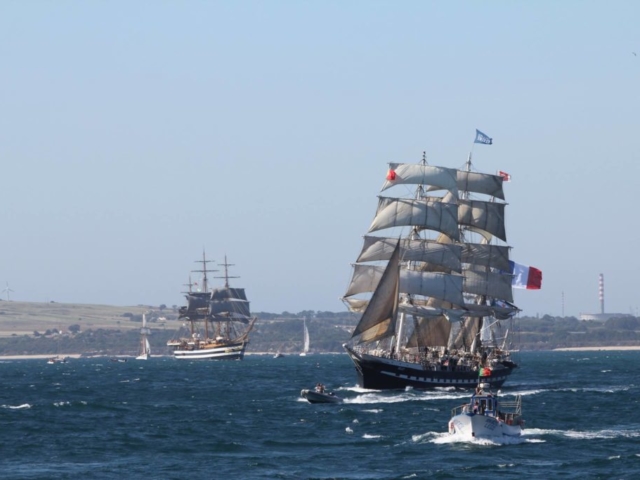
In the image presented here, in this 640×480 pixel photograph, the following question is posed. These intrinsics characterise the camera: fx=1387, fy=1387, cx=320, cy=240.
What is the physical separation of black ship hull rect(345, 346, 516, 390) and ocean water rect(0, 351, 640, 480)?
2.28 meters

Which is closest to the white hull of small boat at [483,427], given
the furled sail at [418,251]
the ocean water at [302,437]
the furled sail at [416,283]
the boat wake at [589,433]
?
the ocean water at [302,437]

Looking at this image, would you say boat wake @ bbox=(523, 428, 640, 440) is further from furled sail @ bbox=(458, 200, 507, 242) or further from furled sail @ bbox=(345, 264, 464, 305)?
furled sail @ bbox=(458, 200, 507, 242)

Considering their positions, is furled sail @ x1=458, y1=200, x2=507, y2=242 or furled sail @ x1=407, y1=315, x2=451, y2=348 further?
furled sail @ x1=458, y1=200, x2=507, y2=242

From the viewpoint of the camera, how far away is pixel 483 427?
69875mm

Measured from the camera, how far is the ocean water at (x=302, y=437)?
6341 centimetres

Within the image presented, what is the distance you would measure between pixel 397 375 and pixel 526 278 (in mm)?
34213

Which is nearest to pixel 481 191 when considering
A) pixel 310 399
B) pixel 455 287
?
pixel 455 287

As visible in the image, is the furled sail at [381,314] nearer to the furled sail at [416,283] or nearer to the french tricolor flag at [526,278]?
the furled sail at [416,283]

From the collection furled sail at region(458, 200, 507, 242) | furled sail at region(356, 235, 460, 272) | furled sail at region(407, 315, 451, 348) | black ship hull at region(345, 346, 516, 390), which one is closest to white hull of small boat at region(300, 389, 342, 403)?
black ship hull at region(345, 346, 516, 390)

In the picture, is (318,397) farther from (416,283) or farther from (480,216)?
(480,216)

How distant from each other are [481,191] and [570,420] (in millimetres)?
60510

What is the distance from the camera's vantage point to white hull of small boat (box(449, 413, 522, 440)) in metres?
69.7

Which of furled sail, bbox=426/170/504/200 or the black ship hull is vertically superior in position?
furled sail, bbox=426/170/504/200

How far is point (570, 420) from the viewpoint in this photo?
86.6m
